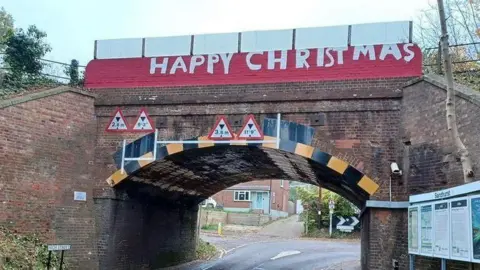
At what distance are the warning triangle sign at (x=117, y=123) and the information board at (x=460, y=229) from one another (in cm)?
967

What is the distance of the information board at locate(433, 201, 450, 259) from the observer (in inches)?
343

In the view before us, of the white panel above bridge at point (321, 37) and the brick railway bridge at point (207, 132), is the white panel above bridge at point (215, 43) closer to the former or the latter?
the brick railway bridge at point (207, 132)

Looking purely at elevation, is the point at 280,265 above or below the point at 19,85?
below

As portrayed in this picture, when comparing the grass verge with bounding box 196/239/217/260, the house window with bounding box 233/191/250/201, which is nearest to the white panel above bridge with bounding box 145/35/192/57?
the grass verge with bounding box 196/239/217/260

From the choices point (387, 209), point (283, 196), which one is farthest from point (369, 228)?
point (283, 196)

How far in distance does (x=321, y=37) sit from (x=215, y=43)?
3045 mm

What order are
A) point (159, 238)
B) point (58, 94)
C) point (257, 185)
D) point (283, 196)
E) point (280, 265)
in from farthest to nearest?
point (283, 196) < point (257, 185) < point (280, 265) < point (159, 238) < point (58, 94)

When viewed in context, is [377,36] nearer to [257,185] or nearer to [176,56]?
[176,56]

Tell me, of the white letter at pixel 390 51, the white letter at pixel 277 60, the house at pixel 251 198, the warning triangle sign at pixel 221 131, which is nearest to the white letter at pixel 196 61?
the warning triangle sign at pixel 221 131

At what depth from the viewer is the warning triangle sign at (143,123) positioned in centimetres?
1484

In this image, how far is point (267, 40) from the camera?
47.5 ft

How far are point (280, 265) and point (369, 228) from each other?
9.69m

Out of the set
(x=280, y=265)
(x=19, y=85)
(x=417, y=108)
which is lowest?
(x=280, y=265)

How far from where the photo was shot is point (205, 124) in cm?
1442
